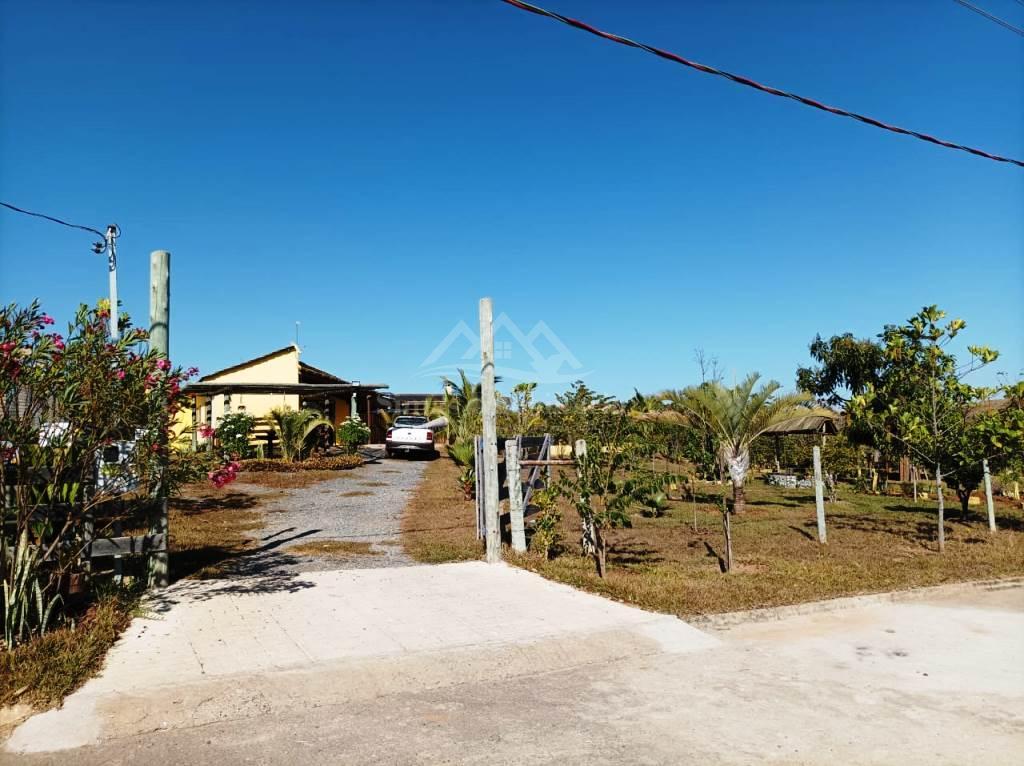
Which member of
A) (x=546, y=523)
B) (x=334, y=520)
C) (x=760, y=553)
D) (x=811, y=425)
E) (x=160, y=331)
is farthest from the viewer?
(x=811, y=425)

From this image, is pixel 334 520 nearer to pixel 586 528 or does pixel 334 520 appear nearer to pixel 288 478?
pixel 586 528

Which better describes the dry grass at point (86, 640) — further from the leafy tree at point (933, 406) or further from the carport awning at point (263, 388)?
the carport awning at point (263, 388)

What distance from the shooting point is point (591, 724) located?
414 centimetres

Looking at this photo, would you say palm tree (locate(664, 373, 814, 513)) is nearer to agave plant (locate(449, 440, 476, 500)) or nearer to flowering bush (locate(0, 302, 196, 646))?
agave plant (locate(449, 440, 476, 500))

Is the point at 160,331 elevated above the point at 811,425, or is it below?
above

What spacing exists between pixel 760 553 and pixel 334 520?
6.83 metres

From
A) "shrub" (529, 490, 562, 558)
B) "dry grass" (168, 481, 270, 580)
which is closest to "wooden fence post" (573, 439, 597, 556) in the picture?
"shrub" (529, 490, 562, 558)

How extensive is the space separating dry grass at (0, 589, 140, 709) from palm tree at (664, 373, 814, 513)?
1234 cm

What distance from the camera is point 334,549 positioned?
9.44m

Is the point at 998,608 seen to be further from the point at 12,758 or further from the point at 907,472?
the point at 907,472

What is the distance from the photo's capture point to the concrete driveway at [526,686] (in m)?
3.79

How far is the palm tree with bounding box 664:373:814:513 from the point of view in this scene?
50.3 ft

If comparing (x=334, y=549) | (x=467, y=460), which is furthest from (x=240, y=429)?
(x=334, y=549)

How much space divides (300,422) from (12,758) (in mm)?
18413
